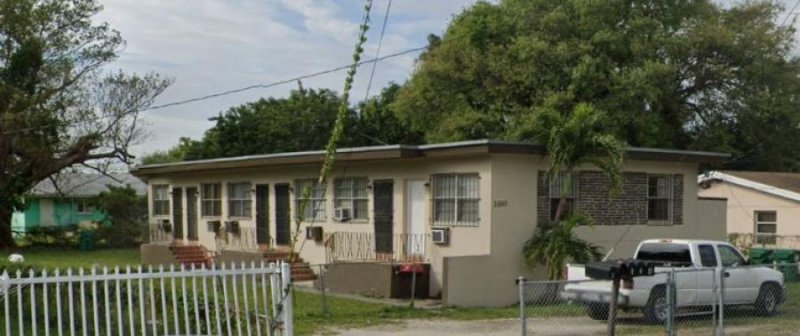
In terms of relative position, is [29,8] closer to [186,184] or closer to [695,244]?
[186,184]

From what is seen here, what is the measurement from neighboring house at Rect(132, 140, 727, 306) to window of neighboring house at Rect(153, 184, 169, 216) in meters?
5.35

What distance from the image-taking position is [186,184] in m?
30.1

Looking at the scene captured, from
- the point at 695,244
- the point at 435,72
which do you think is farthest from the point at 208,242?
the point at 695,244

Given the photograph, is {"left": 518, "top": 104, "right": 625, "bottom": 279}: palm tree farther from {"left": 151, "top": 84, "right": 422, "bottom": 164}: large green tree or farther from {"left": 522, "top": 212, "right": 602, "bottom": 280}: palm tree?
{"left": 151, "top": 84, "right": 422, "bottom": 164}: large green tree

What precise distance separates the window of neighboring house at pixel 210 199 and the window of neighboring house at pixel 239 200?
64 cm

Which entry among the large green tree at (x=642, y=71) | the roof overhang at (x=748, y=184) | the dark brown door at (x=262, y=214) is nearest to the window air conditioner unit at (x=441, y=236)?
the dark brown door at (x=262, y=214)

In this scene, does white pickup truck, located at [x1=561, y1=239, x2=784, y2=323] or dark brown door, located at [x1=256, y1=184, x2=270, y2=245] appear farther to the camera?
dark brown door, located at [x1=256, y1=184, x2=270, y2=245]

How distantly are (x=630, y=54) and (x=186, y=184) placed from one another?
49.7ft

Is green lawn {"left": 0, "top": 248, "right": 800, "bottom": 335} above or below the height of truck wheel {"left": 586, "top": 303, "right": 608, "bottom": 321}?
below

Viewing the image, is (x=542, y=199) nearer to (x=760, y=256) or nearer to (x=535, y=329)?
(x=535, y=329)

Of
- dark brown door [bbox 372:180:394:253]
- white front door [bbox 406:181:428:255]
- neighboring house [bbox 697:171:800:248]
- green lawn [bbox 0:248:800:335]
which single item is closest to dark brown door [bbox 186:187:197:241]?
dark brown door [bbox 372:180:394:253]

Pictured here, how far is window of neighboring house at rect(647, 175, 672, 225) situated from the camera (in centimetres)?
2186

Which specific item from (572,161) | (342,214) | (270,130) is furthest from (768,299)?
(270,130)

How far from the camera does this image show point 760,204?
3180cm
